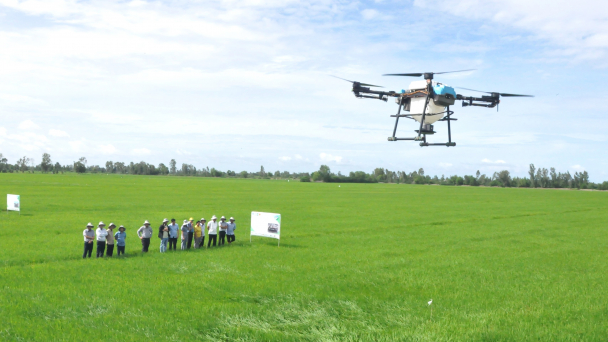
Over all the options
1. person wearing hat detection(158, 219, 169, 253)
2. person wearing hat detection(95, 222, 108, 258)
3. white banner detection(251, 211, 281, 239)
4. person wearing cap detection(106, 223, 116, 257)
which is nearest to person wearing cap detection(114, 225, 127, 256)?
person wearing cap detection(106, 223, 116, 257)

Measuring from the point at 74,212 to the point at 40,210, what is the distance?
4033 mm

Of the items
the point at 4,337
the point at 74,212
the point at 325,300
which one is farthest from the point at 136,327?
the point at 74,212

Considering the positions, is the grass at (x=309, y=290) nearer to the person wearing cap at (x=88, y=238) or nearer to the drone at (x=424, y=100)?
the person wearing cap at (x=88, y=238)

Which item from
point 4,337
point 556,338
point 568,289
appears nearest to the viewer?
point 4,337

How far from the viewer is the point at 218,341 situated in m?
13.7

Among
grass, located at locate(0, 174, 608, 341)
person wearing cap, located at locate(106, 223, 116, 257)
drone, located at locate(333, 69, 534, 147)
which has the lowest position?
grass, located at locate(0, 174, 608, 341)

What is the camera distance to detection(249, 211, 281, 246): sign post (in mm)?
30266

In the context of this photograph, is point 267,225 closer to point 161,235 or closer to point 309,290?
point 161,235

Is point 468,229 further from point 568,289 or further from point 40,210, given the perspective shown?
point 40,210

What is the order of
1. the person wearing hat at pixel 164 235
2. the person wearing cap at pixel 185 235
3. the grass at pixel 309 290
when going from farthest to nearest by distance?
1. the person wearing cap at pixel 185 235
2. the person wearing hat at pixel 164 235
3. the grass at pixel 309 290

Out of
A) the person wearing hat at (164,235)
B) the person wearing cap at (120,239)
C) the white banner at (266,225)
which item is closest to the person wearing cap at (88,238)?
the person wearing cap at (120,239)

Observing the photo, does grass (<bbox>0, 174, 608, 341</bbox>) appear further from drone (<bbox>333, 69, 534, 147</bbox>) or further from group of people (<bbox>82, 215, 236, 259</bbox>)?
drone (<bbox>333, 69, 534, 147</bbox>)

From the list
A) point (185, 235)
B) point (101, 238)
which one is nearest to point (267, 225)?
point (185, 235)

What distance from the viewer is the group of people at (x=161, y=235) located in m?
24.4
